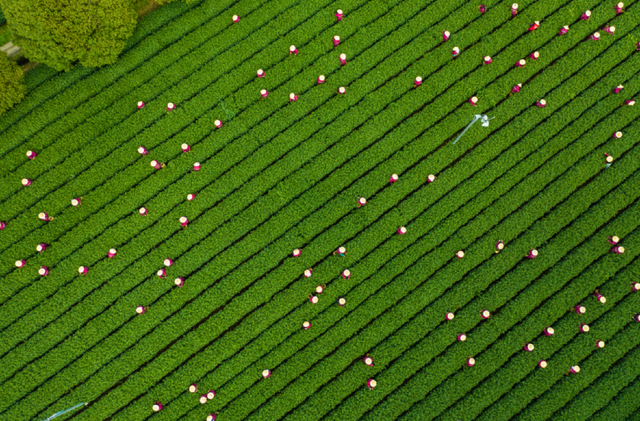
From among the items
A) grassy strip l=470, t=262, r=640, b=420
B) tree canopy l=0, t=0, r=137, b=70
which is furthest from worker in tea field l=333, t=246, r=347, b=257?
tree canopy l=0, t=0, r=137, b=70

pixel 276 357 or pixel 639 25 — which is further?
pixel 639 25

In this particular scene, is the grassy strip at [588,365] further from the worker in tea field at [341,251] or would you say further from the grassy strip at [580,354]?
the worker in tea field at [341,251]

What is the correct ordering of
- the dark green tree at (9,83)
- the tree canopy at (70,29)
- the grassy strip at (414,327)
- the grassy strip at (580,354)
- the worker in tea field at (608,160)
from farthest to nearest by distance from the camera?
the worker in tea field at (608,160) → the grassy strip at (580,354) → the grassy strip at (414,327) → the dark green tree at (9,83) → the tree canopy at (70,29)

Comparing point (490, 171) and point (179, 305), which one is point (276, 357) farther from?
point (490, 171)

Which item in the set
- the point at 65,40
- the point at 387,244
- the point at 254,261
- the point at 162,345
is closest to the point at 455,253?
the point at 387,244

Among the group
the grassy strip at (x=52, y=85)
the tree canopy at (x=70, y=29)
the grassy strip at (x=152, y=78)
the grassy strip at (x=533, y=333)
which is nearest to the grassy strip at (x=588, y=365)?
the grassy strip at (x=533, y=333)

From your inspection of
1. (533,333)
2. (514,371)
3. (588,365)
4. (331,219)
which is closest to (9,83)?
(331,219)

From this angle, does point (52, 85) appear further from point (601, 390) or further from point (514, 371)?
point (601, 390)
